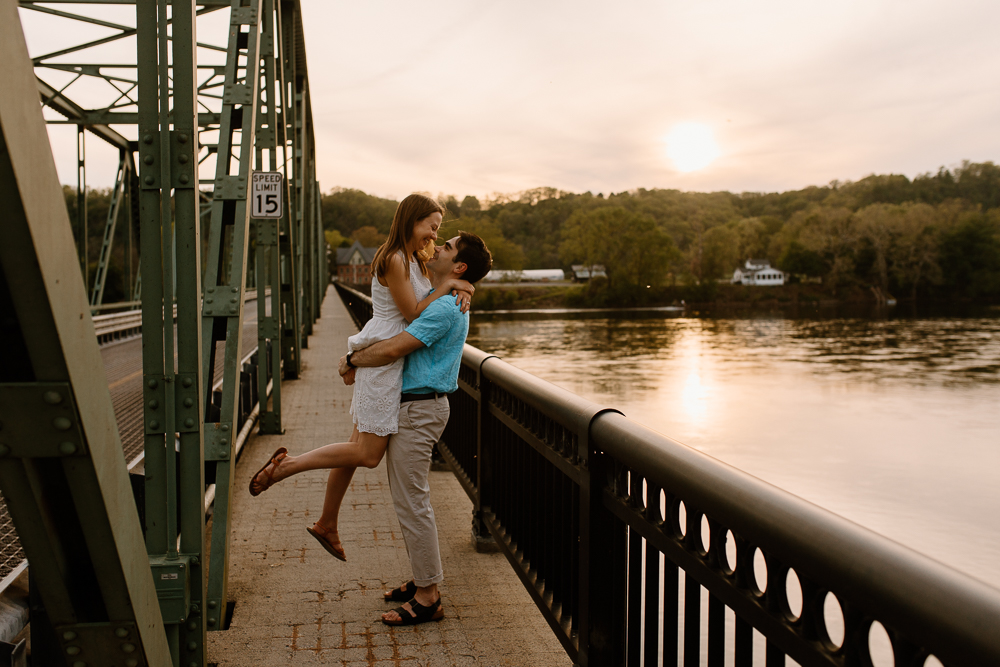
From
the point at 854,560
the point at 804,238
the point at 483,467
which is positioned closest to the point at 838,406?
the point at 483,467

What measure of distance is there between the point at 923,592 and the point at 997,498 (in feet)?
51.1

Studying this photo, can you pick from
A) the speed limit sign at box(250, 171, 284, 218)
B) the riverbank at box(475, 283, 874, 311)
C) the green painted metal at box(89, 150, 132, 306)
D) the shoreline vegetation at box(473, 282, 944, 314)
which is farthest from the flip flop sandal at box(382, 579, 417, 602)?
the riverbank at box(475, 283, 874, 311)

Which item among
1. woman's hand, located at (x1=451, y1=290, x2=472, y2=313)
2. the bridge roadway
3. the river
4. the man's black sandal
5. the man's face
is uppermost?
the man's face

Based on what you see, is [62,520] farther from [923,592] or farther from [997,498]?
[997,498]

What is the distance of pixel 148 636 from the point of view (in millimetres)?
2057

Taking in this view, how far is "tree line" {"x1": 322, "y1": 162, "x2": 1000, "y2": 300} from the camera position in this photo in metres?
86.2

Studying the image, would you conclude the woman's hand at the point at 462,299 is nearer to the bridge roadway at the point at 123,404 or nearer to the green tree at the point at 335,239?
A: the bridge roadway at the point at 123,404

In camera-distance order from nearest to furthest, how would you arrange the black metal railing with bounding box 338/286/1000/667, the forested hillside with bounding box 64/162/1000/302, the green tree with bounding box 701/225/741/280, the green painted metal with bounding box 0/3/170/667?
the black metal railing with bounding box 338/286/1000/667, the green painted metal with bounding box 0/3/170/667, the forested hillside with bounding box 64/162/1000/302, the green tree with bounding box 701/225/741/280

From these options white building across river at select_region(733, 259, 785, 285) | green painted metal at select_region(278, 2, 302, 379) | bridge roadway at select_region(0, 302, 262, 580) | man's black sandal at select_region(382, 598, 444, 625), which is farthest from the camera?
white building across river at select_region(733, 259, 785, 285)

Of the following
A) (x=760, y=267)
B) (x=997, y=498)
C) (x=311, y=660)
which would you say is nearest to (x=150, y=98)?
(x=311, y=660)

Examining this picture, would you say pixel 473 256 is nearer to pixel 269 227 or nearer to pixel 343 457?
pixel 343 457

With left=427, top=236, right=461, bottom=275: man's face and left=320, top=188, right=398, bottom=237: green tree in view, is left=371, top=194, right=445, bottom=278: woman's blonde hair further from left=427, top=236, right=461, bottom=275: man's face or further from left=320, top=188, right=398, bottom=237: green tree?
left=320, top=188, right=398, bottom=237: green tree

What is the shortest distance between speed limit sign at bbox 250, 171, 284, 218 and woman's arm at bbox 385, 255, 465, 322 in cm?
414

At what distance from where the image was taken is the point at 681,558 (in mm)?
1883
